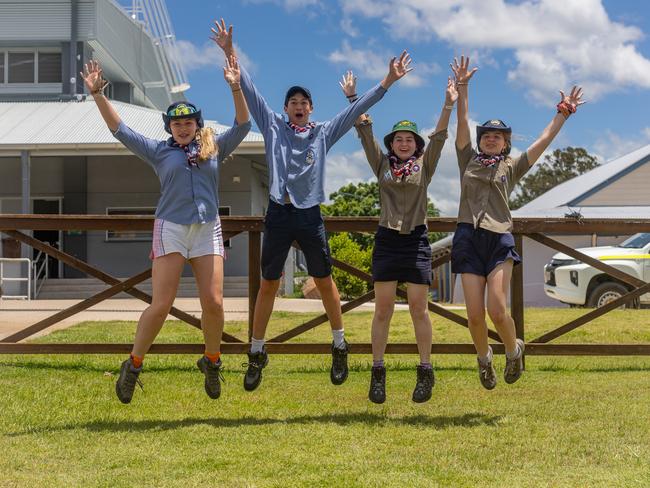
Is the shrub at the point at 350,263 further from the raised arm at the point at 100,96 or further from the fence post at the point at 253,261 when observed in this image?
the raised arm at the point at 100,96

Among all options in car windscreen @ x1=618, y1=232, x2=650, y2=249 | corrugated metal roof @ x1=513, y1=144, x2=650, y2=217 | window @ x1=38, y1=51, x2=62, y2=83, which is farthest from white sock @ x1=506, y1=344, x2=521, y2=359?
window @ x1=38, y1=51, x2=62, y2=83

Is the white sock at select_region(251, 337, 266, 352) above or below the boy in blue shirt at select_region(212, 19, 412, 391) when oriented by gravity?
below

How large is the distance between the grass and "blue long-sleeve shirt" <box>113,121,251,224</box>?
52.2 inches

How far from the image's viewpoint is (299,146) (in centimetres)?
536

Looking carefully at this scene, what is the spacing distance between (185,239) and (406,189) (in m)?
1.50

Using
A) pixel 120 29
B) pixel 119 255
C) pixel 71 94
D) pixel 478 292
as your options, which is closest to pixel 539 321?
pixel 478 292

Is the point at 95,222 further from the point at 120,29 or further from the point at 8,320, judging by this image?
the point at 120,29

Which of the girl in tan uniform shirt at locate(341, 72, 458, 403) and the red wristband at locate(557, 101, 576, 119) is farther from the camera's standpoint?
the red wristband at locate(557, 101, 576, 119)

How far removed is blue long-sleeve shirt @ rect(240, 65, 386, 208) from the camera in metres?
5.28

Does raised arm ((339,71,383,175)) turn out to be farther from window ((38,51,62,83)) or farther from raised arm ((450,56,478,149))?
window ((38,51,62,83))

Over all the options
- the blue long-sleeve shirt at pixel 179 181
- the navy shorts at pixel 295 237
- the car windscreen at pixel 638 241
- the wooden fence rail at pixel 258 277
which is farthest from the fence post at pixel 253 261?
the car windscreen at pixel 638 241

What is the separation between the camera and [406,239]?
5.38 m

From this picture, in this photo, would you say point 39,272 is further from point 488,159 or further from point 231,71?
point 488,159

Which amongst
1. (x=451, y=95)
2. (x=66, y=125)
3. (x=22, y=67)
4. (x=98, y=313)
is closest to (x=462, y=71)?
(x=451, y=95)
